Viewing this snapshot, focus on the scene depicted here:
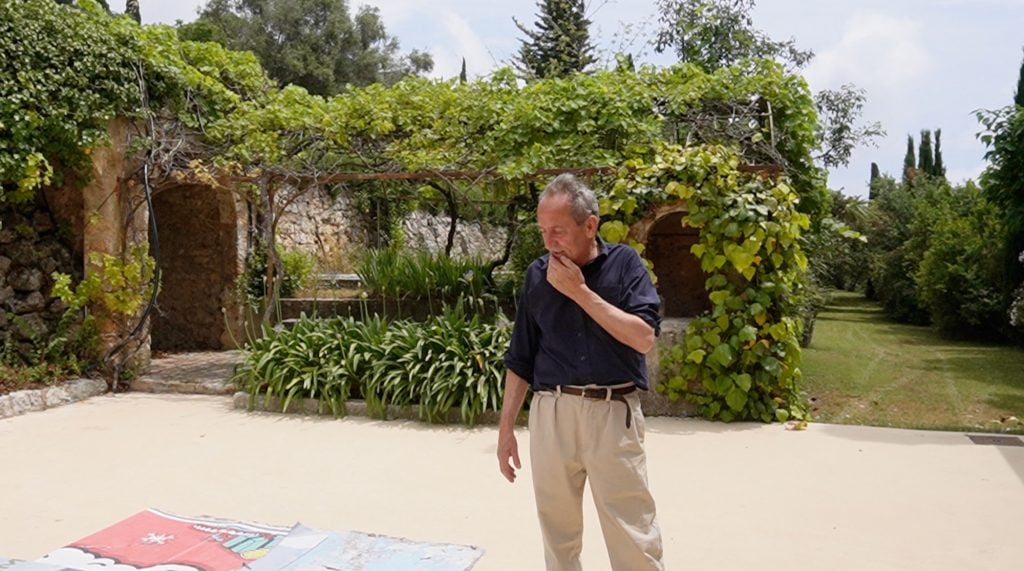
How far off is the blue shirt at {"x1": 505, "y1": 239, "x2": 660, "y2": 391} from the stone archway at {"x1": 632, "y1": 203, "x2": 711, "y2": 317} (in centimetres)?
483

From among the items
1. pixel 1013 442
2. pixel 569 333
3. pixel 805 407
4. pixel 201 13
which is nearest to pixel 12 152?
pixel 569 333

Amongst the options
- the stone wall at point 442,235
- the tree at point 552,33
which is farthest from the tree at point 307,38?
the stone wall at point 442,235

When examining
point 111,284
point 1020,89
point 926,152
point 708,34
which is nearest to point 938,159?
point 926,152

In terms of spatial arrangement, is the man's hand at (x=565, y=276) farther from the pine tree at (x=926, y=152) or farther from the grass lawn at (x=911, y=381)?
the pine tree at (x=926, y=152)

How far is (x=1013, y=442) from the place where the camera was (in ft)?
16.6

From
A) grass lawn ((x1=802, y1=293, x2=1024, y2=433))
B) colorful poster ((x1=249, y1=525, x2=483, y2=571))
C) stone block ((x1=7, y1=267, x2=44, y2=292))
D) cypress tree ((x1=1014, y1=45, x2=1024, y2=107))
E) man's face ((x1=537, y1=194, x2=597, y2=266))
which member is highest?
cypress tree ((x1=1014, y1=45, x2=1024, y2=107))

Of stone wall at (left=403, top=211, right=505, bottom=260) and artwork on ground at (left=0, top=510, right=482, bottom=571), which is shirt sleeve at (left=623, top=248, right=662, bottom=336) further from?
stone wall at (left=403, top=211, right=505, bottom=260)

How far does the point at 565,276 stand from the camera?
7.33 feet

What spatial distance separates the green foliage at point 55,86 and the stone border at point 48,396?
5.80 feet

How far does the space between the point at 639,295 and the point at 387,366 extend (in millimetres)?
4114

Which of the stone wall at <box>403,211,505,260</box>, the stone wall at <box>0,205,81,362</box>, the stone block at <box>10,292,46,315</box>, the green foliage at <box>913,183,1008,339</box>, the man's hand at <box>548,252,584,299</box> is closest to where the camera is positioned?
the man's hand at <box>548,252,584,299</box>

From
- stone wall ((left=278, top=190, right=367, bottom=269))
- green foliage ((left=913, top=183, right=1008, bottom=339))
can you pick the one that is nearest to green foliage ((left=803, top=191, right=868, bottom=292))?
green foliage ((left=913, top=183, right=1008, bottom=339))

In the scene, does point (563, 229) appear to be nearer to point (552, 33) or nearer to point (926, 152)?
point (552, 33)

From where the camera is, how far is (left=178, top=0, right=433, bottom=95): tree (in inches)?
969
